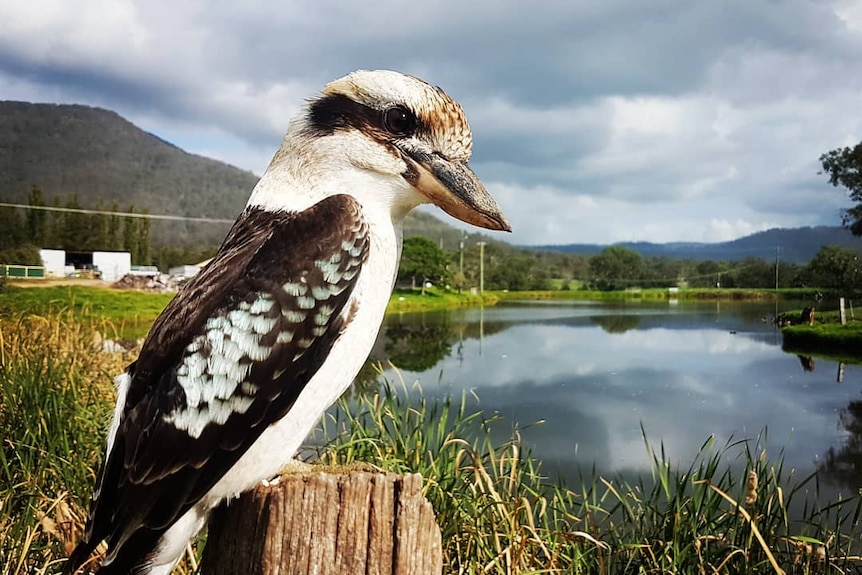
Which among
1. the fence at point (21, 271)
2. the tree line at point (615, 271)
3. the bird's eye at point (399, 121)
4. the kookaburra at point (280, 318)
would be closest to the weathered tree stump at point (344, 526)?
the kookaburra at point (280, 318)

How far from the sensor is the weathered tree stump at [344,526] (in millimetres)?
1187

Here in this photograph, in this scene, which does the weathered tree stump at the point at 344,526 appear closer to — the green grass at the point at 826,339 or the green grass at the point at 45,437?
the green grass at the point at 45,437

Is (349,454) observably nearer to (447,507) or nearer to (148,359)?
(447,507)

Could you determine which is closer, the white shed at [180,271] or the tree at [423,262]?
the white shed at [180,271]

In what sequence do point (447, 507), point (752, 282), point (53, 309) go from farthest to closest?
point (752, 282) < point (53, 309) < point (447, 507)

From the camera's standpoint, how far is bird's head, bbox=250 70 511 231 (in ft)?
4.17

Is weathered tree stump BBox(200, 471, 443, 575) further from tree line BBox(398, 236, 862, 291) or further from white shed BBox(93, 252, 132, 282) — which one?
tree line BBox(398, 236, 862, 291)

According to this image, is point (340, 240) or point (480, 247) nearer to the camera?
point (340, 240)

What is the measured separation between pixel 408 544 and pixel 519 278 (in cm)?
2971

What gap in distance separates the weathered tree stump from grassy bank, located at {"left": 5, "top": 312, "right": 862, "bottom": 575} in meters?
1.30

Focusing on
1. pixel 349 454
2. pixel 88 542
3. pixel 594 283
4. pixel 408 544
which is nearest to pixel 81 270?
pixel 349 454

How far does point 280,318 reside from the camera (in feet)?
3.99

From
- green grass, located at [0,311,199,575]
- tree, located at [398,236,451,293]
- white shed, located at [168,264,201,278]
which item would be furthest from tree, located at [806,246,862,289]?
green grass, located at [0,311,199,575]

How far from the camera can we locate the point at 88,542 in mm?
1268
